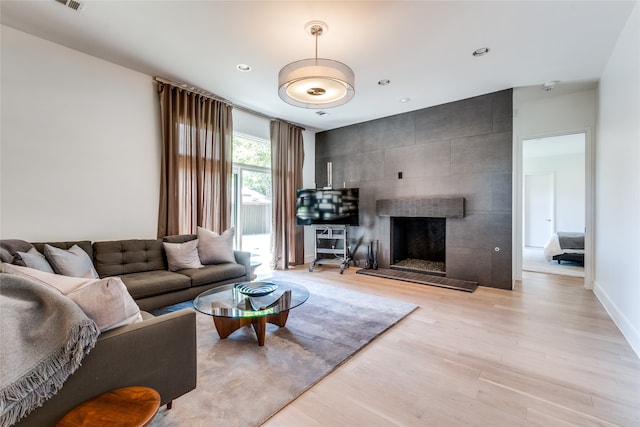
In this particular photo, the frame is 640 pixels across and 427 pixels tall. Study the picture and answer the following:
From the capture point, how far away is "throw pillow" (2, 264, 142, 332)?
1.33 m

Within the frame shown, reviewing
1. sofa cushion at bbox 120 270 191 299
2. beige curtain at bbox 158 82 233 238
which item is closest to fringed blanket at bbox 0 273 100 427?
sofa cushion at bbox 120 270 191 299

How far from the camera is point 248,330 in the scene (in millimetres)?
2834

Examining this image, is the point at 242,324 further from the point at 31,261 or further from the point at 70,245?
the point at 70,245

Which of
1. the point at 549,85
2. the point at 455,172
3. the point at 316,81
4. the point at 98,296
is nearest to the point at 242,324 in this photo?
the point at 98,296

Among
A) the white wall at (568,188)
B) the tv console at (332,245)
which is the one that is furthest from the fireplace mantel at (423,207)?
the white wall at (568,188)

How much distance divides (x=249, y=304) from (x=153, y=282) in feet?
4.01

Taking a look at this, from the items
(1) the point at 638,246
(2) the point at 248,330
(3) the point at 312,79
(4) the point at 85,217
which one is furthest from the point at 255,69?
(1) the point at 638,246

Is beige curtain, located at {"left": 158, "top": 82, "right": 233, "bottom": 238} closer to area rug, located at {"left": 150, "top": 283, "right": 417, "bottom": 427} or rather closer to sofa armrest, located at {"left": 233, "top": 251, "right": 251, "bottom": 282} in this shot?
sofa armrest, located at {"left": 233, "top": 251, "right": 251, "bottom": 282}

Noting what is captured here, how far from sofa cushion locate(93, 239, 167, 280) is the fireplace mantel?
379 centimetres

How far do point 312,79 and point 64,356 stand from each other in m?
2.35

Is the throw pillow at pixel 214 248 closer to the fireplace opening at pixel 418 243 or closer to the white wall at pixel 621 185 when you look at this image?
the fireplace opening at pixel 418 243

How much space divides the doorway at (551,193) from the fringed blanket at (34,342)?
27.5ft

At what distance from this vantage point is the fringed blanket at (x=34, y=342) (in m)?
1.05

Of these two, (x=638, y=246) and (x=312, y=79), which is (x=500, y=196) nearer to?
(x=638, y=246)
